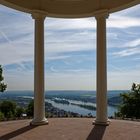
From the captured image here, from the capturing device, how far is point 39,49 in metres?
52.1

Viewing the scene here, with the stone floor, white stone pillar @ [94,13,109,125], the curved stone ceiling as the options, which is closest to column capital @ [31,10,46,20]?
the curved stone ceiling

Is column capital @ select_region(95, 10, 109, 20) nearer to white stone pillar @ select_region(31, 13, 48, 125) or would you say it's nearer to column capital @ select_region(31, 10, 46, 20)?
column capital @ select_region(31, 10, 46, 20)

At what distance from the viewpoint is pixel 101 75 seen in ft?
169

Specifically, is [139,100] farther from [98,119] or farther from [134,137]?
[134,137]

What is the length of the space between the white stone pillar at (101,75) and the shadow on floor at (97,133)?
2.67 m

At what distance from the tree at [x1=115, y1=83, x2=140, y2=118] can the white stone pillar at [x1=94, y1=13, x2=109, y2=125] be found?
186 ft

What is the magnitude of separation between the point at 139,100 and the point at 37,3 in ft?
237

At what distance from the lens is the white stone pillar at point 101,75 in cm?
5119

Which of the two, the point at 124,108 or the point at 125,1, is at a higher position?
the point at 125,1

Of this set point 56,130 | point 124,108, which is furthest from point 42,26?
point 124,108

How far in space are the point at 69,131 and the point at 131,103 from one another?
72.1 meters

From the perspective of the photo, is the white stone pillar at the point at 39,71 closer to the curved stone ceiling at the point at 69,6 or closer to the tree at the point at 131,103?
the curved stone ceiling at the point at 69,6

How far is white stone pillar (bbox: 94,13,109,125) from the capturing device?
168 feet

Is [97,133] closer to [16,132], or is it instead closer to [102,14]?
[16,132]
